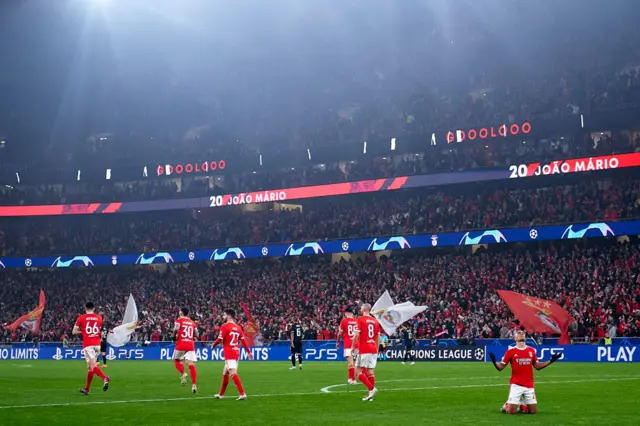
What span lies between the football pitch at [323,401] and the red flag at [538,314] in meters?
8.96

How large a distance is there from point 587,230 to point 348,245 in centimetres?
1797

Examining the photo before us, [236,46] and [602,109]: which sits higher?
[236,46]

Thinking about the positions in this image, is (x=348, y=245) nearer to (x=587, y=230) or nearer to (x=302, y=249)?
(x=302, y=249)

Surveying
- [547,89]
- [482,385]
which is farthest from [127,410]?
[547,89]

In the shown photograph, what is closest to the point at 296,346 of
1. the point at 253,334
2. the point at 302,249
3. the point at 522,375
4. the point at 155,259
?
the point at 253,334

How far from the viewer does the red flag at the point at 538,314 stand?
4209 cm

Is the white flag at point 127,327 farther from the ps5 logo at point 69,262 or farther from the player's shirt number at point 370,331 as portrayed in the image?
the ps5 logo at point 69,262

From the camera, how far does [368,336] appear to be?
70.6 feet

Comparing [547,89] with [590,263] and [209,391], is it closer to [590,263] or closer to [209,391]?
[590,263]

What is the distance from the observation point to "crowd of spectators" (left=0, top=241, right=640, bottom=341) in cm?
4906

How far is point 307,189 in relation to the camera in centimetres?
Answer: 7050

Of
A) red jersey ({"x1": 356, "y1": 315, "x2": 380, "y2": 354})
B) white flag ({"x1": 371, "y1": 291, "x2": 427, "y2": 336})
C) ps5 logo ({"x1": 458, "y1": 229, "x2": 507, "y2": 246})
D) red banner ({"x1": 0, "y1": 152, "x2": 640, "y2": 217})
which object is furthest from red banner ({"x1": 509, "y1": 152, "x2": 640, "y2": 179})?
red jersey ({"x1": 356, "y1": 315, "x2": 380, "y2": 354})

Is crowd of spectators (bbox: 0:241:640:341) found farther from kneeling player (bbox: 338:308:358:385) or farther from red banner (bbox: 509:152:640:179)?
kneeling player (bbox: 338:308:358:385)

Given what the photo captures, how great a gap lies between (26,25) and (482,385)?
64040 mm
